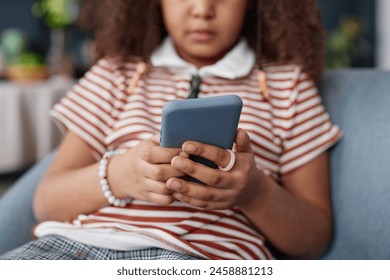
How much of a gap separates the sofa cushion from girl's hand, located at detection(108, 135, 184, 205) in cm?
28

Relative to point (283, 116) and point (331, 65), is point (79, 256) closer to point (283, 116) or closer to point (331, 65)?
point (283, 116)

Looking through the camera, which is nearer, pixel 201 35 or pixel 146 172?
pixel 146 172

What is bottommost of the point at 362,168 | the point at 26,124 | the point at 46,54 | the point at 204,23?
the point at 26,124

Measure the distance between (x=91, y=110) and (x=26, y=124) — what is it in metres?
1.49

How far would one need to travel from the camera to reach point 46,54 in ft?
10.5

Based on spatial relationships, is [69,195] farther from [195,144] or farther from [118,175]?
[195,144]

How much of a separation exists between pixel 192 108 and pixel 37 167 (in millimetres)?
506

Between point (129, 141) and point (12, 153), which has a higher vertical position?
point (129, 141)

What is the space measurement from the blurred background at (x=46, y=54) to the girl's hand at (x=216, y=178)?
167 cm

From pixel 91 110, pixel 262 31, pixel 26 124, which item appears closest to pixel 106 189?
pixel 91 110

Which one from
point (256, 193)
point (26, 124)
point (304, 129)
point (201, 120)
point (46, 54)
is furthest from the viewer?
point (46, 54)

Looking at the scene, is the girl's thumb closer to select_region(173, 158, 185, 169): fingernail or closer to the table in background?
select_region(173, 158, 185, 169): fingernail

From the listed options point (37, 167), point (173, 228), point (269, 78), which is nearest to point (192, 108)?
point (173, 228)
